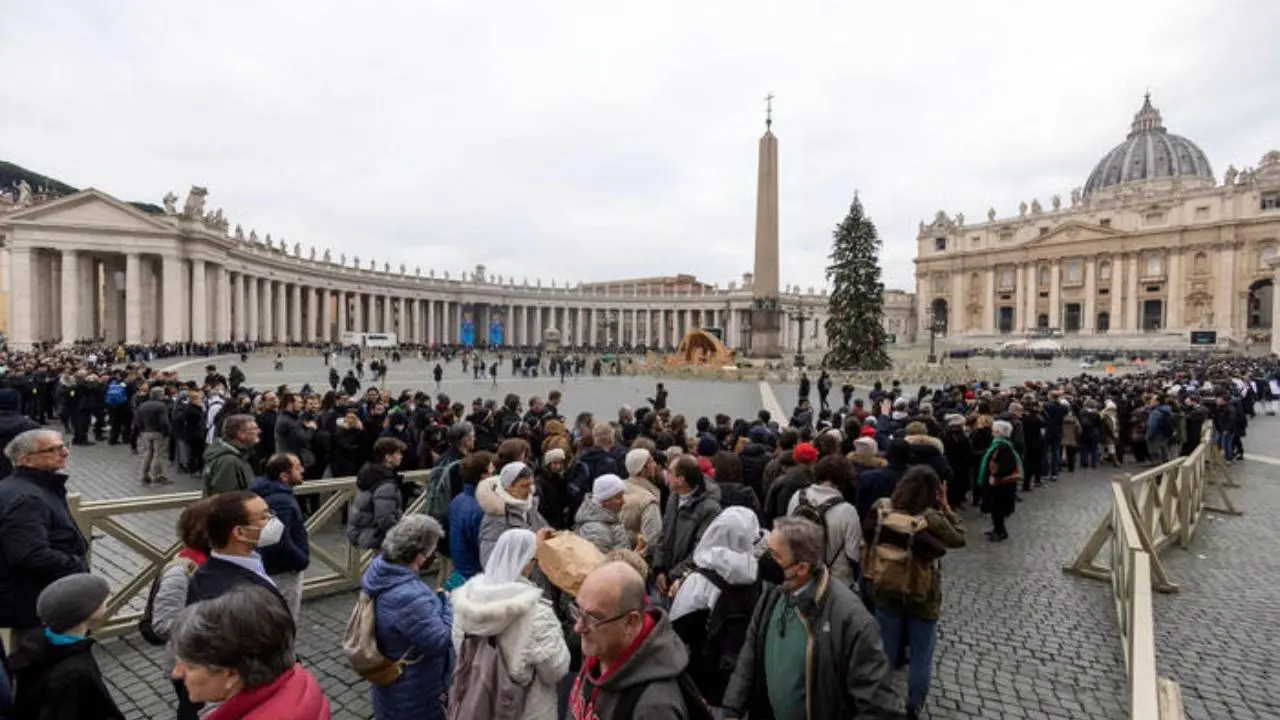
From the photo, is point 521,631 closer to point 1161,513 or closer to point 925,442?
point 925,442

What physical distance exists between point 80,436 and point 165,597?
14.8m

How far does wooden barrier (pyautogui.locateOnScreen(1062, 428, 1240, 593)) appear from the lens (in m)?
6.88

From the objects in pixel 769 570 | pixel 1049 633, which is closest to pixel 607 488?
pixel 769 570

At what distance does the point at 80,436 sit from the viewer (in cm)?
1427

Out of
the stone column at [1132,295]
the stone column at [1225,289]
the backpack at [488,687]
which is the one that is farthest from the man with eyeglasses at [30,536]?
the stone column at [1132,295]

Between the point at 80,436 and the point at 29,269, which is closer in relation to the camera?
the point at 80,436

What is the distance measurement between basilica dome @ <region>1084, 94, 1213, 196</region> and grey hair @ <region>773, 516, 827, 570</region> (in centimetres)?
10453

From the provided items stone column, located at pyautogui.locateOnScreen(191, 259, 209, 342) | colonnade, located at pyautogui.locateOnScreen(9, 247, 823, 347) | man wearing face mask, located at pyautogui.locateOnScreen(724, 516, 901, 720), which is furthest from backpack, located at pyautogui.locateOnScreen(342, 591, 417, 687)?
stone column, located at pyautogui.locateOnScreen(191, 259, 209, 342)

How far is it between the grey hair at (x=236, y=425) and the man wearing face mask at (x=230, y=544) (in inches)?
106

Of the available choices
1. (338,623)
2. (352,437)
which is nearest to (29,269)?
(352,437)

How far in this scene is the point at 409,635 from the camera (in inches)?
122

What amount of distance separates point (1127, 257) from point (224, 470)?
9013 cm

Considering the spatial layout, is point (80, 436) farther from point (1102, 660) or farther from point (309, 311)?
point (309, 311)

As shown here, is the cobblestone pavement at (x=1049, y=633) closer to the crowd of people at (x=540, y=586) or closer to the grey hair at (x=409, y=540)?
the crowd of people at (x=540, y=586)
